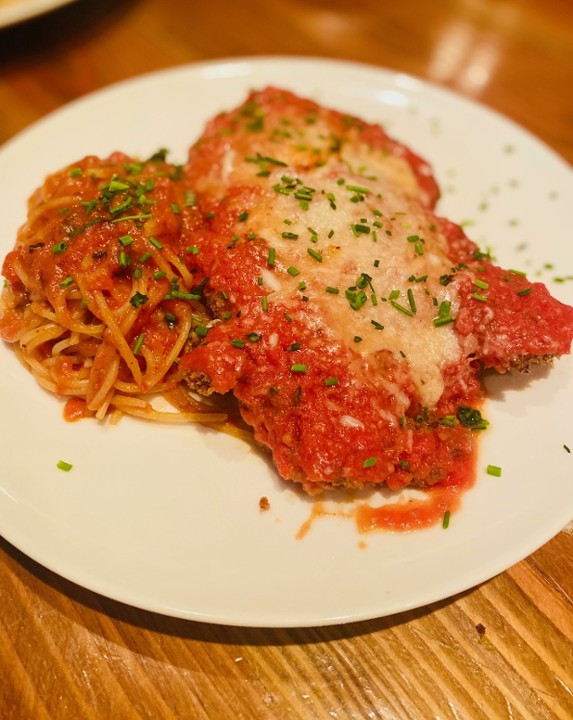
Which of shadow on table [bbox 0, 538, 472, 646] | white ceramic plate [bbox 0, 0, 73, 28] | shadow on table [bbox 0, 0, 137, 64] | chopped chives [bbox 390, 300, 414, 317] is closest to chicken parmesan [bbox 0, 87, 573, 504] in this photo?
chopped chives [bbox 390, 300, 414, 317]

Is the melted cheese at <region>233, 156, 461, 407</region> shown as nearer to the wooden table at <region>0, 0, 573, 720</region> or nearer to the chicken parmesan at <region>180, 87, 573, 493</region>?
the chicken parmesan at <region>180, 87, 573, 493</region>

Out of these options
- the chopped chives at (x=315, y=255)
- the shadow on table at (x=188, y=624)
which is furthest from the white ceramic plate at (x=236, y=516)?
the chopped chives at (x=315, y=255)

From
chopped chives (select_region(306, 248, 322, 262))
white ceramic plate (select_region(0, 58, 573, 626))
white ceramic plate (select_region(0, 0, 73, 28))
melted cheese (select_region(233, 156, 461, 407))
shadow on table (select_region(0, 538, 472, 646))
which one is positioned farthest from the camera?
white ceramic plate (select_region(0, 0, 73, 28))

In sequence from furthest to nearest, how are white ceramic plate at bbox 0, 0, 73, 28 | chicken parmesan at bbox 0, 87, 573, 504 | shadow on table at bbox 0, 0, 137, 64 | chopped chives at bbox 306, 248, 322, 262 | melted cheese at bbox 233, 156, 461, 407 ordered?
shadow on table at bbox 0, 0, 137, 64 < white ceramic plate at bbox 0, 0, 73, 28 < chopped chives at bbox 306, 248, 322, 262 < melted cheese at bbox 233, 156, 461, 407 < chicken parmesan at bbox 0, 87, 573, 504

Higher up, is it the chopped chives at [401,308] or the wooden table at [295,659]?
the chopped chives at [401,308]

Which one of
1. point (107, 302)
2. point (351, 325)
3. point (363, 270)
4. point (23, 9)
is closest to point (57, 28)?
point (23, 9)

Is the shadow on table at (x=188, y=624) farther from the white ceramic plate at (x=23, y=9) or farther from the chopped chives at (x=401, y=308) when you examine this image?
the white ceramic plate at (x=23, y=9)
